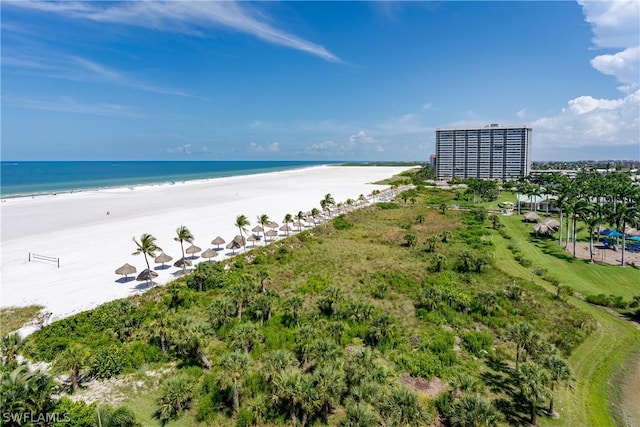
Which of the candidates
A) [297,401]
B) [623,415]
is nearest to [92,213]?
[297,401]

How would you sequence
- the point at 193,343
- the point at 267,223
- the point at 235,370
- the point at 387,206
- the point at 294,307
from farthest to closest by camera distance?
1. the point at 387,206
2. the point at 267,223
3. the point at 294,307
4. the point at 193,343
5. the point at 235,370

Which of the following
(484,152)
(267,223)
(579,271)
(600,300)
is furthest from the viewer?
(484,152)

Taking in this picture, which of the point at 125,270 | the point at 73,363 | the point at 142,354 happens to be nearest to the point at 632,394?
the point at 142,354

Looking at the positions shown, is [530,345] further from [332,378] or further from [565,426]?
[332,378]

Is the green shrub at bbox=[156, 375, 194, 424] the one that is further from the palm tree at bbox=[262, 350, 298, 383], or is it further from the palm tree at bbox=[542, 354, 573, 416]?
the palm tree at bbox=[542, 354, 573, 416]

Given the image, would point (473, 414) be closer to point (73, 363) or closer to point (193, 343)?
point (193, 343)

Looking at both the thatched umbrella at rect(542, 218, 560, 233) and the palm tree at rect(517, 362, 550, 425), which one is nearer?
the palm tree at rect(517, 362, 550, 425)

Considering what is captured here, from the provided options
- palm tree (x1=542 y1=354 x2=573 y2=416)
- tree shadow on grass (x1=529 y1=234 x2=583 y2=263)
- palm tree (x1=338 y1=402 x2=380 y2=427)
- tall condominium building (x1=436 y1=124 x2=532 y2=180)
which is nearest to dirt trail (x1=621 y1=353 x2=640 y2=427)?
palm tree (x1=542 y1=354 x2=573 y2=416)
